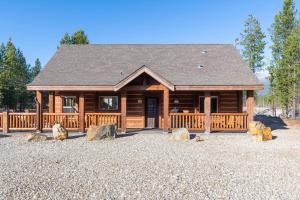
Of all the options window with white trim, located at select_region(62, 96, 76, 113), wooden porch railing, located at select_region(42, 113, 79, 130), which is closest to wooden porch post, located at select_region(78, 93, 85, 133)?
wooden porch railing, located at select_region(42, 113, 79, 130)

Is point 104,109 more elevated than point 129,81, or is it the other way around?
point 129,81

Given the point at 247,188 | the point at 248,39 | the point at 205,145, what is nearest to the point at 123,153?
the point at 205,145

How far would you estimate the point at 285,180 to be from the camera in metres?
7.32

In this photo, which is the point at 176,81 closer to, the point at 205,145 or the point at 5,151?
the point at 205,145

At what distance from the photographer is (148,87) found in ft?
51.4

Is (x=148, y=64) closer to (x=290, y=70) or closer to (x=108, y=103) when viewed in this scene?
(x=108, y=103)

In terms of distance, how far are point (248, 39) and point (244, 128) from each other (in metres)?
23.3

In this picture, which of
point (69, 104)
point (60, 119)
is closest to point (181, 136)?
point (60, 119)

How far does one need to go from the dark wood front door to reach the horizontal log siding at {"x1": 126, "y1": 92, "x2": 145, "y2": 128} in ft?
1.31

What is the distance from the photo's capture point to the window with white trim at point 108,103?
60.0 ft

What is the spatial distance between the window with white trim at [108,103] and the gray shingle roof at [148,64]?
1724 mm

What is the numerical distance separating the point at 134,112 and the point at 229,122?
6.22m

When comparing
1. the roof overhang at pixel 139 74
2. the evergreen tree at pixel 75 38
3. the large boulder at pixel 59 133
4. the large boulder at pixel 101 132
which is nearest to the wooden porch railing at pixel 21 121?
the large boulder at pixel 59 133

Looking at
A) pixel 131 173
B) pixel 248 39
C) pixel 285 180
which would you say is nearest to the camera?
pixel 285 180
